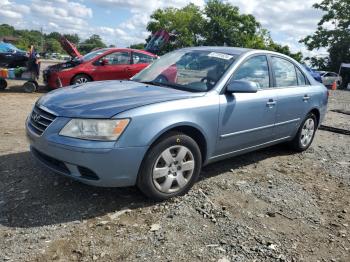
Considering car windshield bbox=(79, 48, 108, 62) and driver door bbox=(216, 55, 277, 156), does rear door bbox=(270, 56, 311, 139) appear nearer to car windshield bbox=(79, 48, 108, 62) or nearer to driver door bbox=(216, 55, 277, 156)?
driver door bbox=(216, 55, 277, 156)

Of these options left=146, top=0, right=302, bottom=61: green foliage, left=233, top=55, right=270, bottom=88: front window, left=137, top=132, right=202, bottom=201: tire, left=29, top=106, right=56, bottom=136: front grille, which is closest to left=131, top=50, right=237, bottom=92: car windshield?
left=233, top=55, right=270, bottom=88: front window

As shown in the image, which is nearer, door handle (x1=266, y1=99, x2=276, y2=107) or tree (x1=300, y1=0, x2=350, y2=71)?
door handle (x1=266, y1=99, x2=276, y2=107)

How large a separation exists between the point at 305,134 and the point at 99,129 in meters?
3.96

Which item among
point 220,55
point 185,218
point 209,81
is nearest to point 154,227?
point 185,218

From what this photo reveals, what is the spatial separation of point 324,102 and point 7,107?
6.96 m

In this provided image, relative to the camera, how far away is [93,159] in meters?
3.47

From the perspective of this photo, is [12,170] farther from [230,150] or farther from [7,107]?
[7,107]

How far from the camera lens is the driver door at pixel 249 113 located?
4.44 meters

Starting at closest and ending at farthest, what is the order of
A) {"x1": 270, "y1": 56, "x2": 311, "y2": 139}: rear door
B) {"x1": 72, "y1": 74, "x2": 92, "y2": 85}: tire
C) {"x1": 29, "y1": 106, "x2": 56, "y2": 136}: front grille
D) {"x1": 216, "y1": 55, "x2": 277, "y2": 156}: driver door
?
1. {"x1": 29, "y1": 106, "x2": 56, "y2": 136}: front grille
2. {"x1": 216, "y1": 55, "x2": 277, "y2": 156}: driver door
3. {"x1": 270, "y1": 56, "x2": 311, "y2": 139}: rear door
4. {"x1": 72, "y1": 74, "x2": 92, "y2": 85}: tire

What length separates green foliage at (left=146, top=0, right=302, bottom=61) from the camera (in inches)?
1527

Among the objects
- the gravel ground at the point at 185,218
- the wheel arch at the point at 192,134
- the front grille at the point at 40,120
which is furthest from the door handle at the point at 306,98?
the front grille at the point at 40,120

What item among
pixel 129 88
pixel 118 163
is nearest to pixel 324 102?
pixel 129 88

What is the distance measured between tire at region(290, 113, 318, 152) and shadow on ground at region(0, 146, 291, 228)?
6.35 feet

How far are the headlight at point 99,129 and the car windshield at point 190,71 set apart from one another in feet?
3.80
